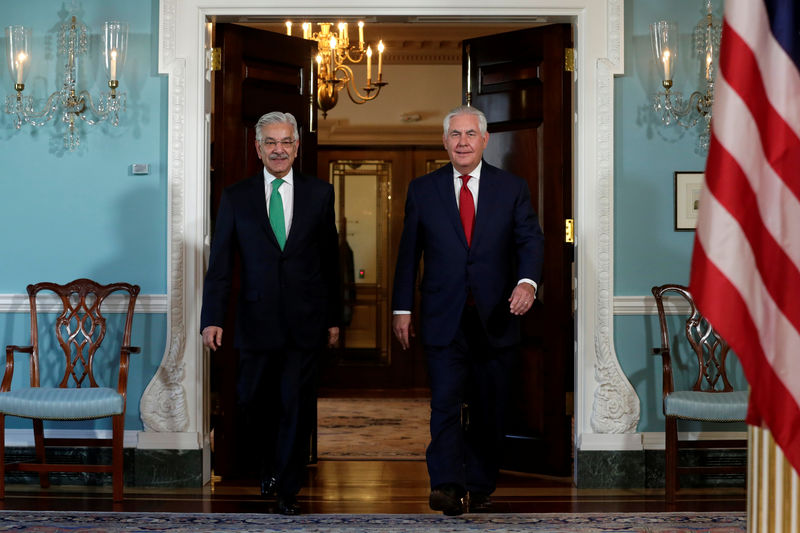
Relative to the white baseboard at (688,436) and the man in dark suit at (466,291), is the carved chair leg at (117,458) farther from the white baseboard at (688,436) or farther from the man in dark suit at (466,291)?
the white baseboard at (688,436)

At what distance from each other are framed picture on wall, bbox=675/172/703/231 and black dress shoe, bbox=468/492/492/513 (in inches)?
73.5

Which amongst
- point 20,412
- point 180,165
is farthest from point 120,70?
point 20,412

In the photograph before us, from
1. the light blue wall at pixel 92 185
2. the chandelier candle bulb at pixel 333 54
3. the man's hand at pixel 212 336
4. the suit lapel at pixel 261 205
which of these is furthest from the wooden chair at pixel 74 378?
the chandelier candle bulb at pixel 333 54

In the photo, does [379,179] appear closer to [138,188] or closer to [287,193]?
[138,188]

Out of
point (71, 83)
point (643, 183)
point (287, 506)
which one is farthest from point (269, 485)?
point (643, 183)

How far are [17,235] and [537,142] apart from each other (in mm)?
2907

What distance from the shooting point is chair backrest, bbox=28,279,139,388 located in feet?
15.8

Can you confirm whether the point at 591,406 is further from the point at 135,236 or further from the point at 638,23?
the point at 135,236

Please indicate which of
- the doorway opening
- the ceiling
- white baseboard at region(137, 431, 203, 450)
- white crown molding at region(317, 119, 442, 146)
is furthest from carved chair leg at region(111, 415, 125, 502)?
white crown molding at region(317, 119, 442, 146)

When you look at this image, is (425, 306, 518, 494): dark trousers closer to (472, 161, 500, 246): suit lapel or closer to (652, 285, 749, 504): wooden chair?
(472, 161, 500, 246): suit lapel

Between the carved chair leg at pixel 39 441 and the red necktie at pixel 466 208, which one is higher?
the red necktie at pixel 466 208

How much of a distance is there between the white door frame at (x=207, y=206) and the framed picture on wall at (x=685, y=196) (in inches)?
15.1

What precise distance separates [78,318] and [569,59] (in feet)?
9.81

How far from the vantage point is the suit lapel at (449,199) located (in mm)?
4094
